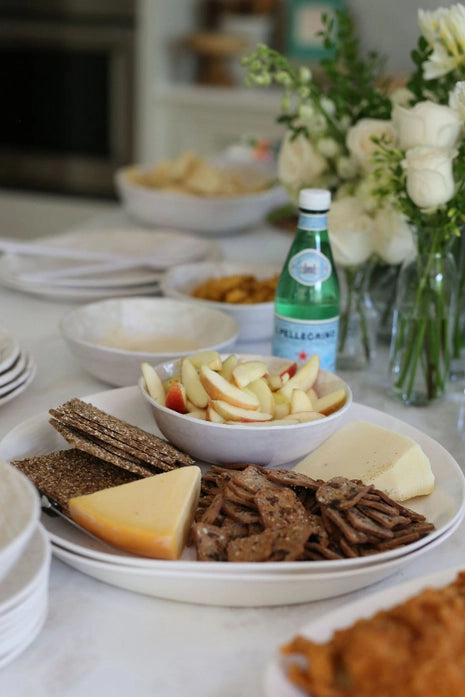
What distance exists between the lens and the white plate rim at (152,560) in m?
0.76

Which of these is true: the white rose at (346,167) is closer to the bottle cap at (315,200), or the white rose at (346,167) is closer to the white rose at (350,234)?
the white rose at (350,234)

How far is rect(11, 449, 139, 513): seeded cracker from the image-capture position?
86 centimetres

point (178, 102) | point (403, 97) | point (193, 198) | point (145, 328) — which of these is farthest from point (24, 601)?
point (178, 102)

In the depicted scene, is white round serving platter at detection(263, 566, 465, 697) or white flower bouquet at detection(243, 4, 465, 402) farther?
white flower bouquet at detection(243, 4, 465, 402)

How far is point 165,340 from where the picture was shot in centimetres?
135

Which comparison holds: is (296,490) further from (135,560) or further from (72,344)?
(72,344)

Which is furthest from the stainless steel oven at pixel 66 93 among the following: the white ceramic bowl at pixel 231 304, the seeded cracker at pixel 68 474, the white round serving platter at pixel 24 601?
the white round serving platter at pixel 24 601

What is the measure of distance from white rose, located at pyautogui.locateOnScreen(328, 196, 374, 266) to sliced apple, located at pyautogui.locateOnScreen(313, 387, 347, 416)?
0.33 meters

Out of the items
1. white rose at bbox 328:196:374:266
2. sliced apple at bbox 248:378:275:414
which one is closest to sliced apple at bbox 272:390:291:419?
sliced apple at bbox 248:378:275:414

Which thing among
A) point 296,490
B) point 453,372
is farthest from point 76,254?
point 296,490

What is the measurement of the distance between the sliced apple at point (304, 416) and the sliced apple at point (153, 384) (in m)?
0.15

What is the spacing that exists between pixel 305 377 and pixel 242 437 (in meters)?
0.15

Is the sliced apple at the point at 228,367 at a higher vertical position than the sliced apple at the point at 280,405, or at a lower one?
higher

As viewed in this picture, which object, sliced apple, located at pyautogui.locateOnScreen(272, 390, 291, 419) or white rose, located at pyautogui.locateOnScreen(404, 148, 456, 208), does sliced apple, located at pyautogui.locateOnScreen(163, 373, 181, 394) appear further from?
white rose, located at pyautogui.locateOnScreen(404, 148, 456, 208)
